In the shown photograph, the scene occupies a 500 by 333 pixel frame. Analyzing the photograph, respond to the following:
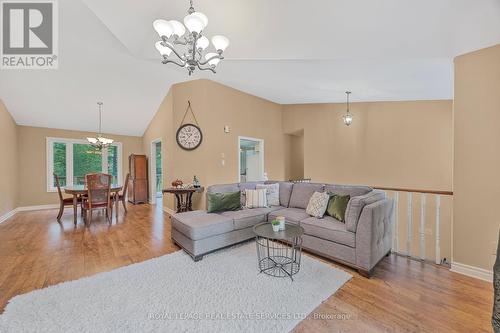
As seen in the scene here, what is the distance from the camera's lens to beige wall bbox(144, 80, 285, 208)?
450cm

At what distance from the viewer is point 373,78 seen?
3566 mm

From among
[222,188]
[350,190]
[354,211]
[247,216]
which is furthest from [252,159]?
[354,211]

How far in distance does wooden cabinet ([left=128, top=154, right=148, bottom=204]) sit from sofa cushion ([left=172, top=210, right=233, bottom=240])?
3.90 meters

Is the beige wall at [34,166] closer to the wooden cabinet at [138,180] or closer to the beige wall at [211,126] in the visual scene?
the wooden cabinet at [138,180]

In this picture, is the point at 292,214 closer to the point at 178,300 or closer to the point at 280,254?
the point at 280,254

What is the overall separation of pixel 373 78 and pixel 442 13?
1.49 metres

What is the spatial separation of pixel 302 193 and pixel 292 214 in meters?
0.57

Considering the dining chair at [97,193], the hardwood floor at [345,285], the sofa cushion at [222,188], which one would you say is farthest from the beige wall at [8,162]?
the sofa cushion at [222,188]

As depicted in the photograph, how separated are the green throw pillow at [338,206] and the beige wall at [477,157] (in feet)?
3.92

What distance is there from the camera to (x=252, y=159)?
6.11 m

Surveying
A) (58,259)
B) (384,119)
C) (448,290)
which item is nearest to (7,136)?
(58,259)

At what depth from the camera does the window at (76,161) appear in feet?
19.9

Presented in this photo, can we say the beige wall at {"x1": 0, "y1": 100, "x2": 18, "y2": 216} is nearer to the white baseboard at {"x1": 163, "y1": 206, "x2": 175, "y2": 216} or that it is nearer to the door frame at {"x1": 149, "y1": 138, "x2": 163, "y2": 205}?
the door frame at {"x1": 149, "y1": 138, "x2": 163, "y2": 205}

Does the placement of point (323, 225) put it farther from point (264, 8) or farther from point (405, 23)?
point (264, 8)
